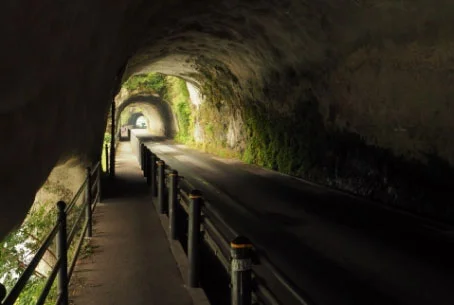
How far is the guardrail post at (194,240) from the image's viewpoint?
5.03 m

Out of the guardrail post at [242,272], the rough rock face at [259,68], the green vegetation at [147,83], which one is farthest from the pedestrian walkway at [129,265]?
the green vegetation at [147,83]

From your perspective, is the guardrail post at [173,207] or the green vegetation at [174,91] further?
the green vegetation at [174,91]

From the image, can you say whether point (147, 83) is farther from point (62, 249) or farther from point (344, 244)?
point (62, 249)

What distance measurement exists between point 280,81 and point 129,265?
465 inches

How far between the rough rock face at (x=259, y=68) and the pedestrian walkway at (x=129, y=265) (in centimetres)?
162

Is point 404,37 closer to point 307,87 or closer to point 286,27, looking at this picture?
point 286,27

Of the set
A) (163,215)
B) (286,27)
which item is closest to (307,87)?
(286,27)

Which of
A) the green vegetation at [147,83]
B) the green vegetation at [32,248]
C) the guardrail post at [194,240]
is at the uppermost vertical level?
the green vegetation at [147,83]

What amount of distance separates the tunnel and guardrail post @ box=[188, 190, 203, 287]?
5.68 feet

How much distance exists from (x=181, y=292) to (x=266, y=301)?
2325 mm

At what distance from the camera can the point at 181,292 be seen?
4852 mm

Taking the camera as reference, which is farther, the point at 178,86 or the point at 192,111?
the point at 178,86

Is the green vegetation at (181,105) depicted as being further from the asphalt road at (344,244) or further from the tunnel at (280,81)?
the asphalt road at (344,244)

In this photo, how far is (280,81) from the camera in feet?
53.0
